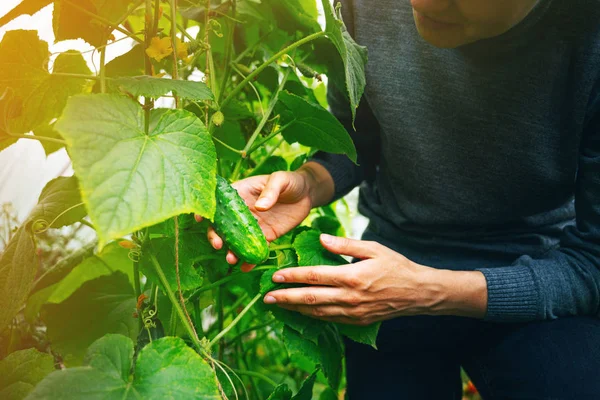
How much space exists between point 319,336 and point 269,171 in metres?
0.40

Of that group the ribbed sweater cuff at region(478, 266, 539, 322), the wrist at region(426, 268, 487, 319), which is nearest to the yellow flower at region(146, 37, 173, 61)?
the wrist at region(426, 268, 487, 319)

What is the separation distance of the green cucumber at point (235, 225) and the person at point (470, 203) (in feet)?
0.16

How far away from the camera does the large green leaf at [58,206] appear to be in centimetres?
69

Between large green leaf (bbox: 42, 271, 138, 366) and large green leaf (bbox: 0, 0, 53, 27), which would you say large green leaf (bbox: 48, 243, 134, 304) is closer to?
large green leaf (bbox: 42, 271, 138, 366)

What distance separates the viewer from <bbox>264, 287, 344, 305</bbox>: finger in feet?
2.53

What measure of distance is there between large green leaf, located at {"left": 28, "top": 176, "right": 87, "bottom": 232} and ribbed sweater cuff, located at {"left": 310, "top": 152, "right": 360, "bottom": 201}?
589 mm

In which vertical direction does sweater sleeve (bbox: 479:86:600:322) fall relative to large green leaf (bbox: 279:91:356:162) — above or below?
below

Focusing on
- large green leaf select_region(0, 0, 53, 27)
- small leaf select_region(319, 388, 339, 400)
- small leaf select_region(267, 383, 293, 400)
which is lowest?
small leaf select_region(319, 388, 339, 400)

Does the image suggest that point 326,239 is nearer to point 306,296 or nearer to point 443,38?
point 306,296

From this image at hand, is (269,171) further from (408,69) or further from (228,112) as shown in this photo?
(408,69)

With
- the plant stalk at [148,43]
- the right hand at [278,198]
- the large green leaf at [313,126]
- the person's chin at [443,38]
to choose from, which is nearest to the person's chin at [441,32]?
the person's chin at [443,38]

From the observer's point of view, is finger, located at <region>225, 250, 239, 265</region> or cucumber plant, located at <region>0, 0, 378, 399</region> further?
finger, located at <region>225, 250, 239, 265</region>

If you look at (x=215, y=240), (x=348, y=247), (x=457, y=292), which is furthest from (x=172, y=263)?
(x=457, y=292)

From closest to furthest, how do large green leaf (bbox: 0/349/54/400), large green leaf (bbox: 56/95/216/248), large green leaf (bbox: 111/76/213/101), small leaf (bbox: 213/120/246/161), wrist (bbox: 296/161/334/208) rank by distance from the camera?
large green leaf (bbox: 56/95/216/248), large green leaf (bbox: 111/76/213/101), large green leaf (bbox: 0/349/54/400), small leaf (bbox: 213/120/246/161), wrist (bbox: 296/161/334/208)
